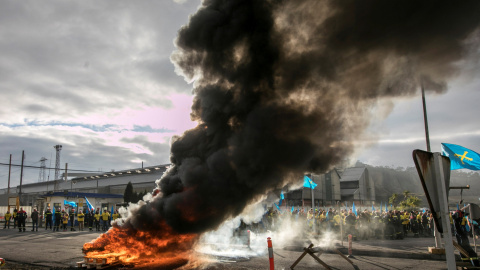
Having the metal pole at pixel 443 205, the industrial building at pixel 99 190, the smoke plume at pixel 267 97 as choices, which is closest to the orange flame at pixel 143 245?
the smoke plume at pixel 267 97

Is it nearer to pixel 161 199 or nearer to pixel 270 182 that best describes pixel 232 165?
pixel 270 182

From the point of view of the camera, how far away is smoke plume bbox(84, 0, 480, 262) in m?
8.21

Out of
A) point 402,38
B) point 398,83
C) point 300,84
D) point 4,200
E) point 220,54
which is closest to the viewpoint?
point 402,38

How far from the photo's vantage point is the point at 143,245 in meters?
9.47

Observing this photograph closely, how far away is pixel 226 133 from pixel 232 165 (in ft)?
3.35

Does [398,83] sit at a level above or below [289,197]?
above

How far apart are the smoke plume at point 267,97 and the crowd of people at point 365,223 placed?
9913 millimetres

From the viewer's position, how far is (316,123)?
8984 mm

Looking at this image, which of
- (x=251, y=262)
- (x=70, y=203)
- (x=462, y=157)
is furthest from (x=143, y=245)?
(x=70, y=203)

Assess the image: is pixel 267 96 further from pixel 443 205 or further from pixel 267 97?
pixel 443 205

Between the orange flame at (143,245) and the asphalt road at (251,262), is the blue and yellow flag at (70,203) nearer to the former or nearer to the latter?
the asphalt road at (251,262)

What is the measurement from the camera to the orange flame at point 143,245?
30.6ft

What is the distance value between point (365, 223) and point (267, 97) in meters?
12.6

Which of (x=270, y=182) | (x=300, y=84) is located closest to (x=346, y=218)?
(x=270, y=182)
